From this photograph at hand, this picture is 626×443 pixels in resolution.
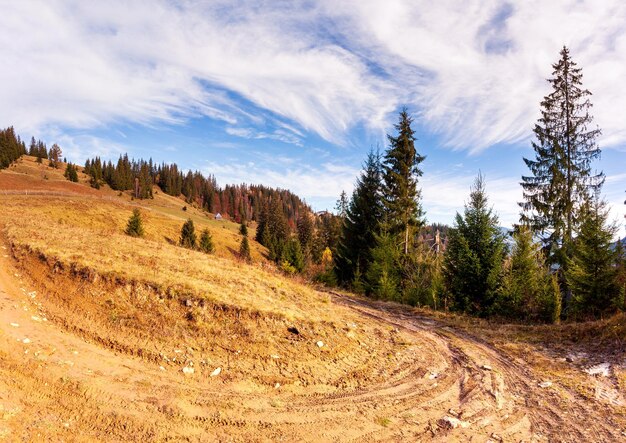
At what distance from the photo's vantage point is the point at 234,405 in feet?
19.8

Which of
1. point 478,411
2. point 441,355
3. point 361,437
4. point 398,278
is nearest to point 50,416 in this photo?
point 361,437

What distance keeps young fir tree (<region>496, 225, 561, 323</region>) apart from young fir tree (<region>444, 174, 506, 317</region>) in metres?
0.50

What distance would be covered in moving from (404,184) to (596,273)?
37.8 ft

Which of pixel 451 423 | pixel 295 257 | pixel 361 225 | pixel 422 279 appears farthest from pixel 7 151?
pixel 451 423

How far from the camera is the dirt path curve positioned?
16.7 ft

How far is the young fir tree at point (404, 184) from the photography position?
74.6 ft

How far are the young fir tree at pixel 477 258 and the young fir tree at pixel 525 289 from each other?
1.64ft

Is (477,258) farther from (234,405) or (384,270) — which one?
(234,405)

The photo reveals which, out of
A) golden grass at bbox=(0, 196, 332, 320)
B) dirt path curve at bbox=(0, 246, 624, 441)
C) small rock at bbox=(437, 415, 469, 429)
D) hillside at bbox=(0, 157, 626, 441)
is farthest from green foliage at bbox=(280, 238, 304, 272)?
small rock at bbox=(437, 415, 469, 429)

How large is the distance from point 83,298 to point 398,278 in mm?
17257

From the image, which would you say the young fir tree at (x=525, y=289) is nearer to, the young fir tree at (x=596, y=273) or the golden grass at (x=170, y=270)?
the young fir tree at (x=596, y=273)

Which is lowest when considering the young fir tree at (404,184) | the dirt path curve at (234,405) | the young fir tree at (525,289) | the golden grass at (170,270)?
the dirt path curve at (234,405)

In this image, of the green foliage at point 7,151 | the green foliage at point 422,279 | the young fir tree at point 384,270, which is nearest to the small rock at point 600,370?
the green foliage at point 422,279

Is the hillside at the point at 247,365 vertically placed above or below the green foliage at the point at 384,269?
below
